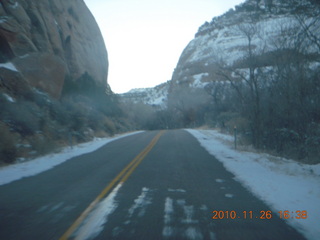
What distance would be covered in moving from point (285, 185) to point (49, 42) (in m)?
28.0

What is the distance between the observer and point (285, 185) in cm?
773

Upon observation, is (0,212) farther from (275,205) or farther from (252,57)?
(252,57)

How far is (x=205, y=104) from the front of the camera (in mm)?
52594

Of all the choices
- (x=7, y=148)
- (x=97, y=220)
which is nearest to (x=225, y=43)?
(x=7, y=148)

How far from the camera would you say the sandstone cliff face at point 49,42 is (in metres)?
22.9

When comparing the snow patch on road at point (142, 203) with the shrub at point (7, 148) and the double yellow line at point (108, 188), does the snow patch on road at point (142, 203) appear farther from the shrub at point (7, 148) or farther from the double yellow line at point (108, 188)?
the shrub at point (7, 148)

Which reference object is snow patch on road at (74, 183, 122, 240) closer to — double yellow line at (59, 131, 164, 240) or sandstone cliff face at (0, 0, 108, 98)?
double yellow line at (59, 131, 164, 240)

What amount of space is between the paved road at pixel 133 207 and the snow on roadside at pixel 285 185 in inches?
11.6

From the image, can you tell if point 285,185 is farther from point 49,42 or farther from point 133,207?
point 49,42

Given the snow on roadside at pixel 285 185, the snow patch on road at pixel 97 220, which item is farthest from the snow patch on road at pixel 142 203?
the snow on roadside at pixel 285 185

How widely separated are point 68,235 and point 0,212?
202 cm

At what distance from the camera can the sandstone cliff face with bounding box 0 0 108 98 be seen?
2292 cm

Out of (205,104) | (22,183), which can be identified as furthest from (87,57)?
(22,183)

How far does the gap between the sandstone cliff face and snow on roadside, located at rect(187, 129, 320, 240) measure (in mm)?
16577
